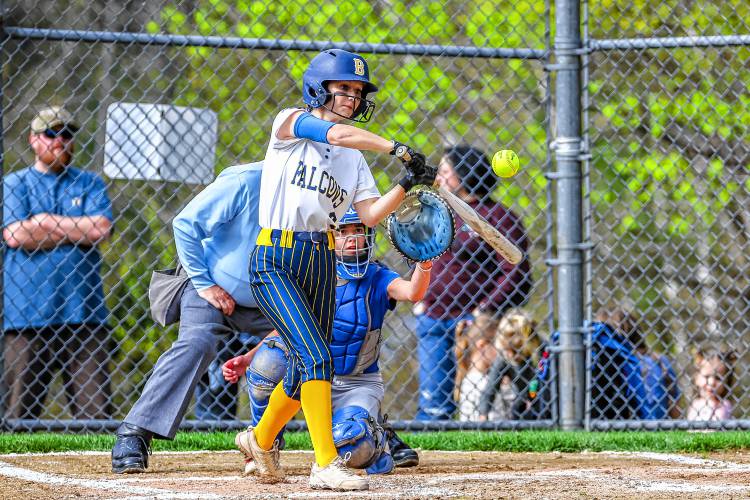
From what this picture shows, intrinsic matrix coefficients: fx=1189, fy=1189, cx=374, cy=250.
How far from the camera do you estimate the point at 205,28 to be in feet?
31.0

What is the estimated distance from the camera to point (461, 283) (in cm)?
625

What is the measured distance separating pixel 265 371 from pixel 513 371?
2.32m

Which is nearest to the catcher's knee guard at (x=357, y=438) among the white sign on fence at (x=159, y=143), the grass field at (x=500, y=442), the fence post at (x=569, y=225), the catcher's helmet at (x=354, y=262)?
the catcher's helmet at (x=354, y=262)

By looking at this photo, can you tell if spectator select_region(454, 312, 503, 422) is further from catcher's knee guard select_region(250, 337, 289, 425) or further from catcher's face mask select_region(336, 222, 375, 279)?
catcher's knee guard select_region(250, 337, 289, 425)

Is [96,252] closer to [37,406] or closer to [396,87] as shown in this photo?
[37,406]

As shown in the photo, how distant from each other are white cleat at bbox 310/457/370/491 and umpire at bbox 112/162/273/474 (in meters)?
0.89

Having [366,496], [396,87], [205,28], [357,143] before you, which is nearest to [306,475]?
[366,496]

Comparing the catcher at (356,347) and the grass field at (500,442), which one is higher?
the catcher at (356,347)

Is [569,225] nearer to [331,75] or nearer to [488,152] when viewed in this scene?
[331,75]

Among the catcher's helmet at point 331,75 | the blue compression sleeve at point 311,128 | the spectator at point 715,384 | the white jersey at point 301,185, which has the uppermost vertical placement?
the catcher's helmet at point 331,75

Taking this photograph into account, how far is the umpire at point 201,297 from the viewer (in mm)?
4578

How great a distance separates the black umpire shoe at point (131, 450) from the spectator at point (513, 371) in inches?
87.7

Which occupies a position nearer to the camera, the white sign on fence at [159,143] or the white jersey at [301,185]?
the white jersey at [301,185]

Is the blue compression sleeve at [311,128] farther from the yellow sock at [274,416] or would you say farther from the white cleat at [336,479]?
the white cleat at [336,479]
